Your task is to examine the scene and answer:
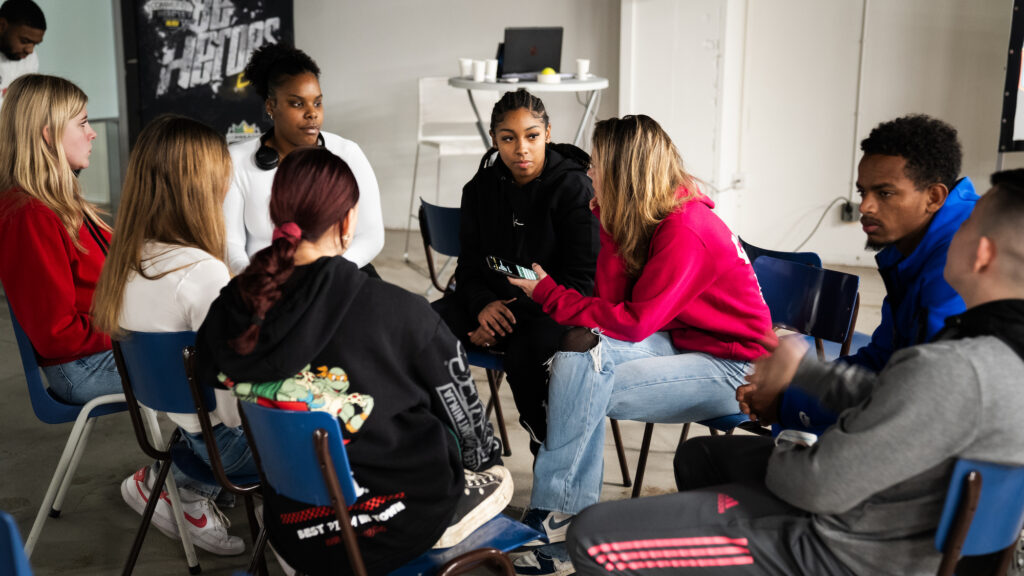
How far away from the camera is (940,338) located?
4.37 ft

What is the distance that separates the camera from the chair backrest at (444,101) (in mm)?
5699

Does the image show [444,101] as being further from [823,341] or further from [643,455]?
[643,455]

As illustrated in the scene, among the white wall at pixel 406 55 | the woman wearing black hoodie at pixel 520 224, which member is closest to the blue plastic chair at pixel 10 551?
the woman wearing black hoodie at pixel 520 224

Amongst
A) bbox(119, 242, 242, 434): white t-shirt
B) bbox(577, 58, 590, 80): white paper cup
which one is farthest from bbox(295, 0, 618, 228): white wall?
bbox(119, 242, 242, 434): white t-shirt

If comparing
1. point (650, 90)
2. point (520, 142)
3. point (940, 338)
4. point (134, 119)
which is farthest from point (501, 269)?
point (134, 119)

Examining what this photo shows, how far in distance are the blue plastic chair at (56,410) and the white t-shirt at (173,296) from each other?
0.35m

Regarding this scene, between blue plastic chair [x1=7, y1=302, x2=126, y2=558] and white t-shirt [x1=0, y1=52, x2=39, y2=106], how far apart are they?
2697 millimetres

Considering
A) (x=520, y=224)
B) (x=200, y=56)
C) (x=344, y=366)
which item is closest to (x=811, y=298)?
(x=520, y=224)

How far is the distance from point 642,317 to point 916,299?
0.57 m

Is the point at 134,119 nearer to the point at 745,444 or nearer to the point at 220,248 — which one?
the point at 220,248

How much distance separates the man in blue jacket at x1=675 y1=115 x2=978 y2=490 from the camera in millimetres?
1792

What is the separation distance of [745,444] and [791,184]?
12.3 ft

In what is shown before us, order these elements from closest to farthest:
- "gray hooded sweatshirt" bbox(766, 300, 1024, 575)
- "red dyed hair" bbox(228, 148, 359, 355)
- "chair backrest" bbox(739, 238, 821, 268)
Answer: "gray hooded sweatshirt" bbox(766, 300, 1024, 575) → "red dyed hair" bbox(228, 148, 359, 355) → "chair backrest" bbox(739, 238, 821, 268)

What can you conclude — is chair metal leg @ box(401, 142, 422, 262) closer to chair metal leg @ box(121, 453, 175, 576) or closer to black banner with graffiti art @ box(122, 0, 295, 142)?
black banner with graffiti art @ box(122, 0, 295, 142)
